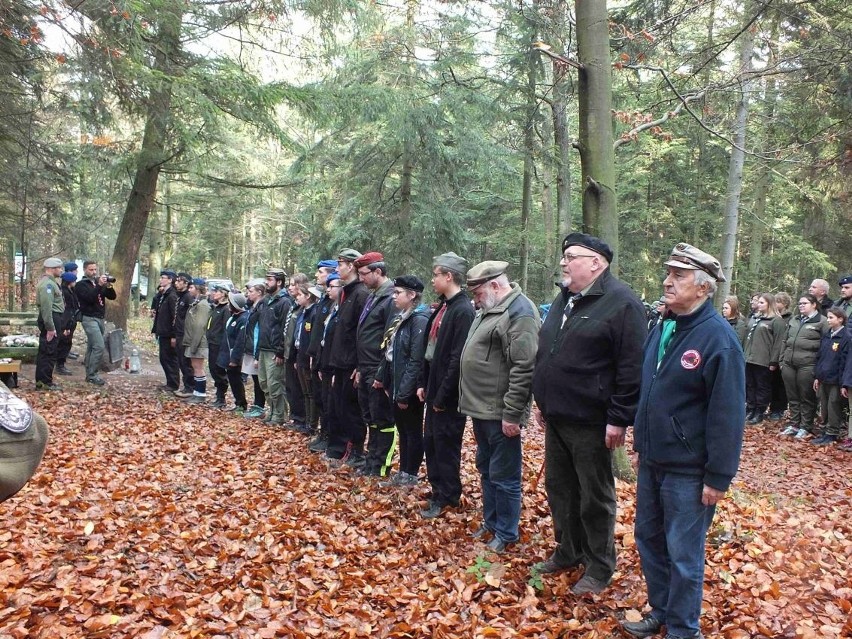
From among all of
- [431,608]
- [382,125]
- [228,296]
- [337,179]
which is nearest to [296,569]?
[431,608]

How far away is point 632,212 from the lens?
80.9 feet

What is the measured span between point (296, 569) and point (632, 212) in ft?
73.9

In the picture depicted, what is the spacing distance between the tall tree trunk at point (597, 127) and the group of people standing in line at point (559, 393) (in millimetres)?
1435

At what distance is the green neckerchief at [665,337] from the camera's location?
12.6 ft

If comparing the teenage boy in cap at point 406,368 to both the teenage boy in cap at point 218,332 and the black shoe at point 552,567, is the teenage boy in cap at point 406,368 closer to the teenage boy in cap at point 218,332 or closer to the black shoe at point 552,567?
the black shoe at point 552,567

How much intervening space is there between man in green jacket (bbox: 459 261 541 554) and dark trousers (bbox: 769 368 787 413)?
9003mm

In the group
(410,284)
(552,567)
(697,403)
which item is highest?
(410,284)

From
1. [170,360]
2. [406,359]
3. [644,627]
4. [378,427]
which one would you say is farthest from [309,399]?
[644,627]

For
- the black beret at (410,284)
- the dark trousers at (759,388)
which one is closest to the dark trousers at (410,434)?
the black beret at (410,284)

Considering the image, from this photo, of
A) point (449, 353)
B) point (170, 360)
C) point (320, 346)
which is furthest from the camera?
point (170, 360)

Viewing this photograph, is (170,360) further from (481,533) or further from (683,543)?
(683,543)

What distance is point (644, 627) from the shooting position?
390 centimetres

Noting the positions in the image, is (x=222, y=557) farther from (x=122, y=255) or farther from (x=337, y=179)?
(x=337, y=179)

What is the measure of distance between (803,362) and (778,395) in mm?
1845
